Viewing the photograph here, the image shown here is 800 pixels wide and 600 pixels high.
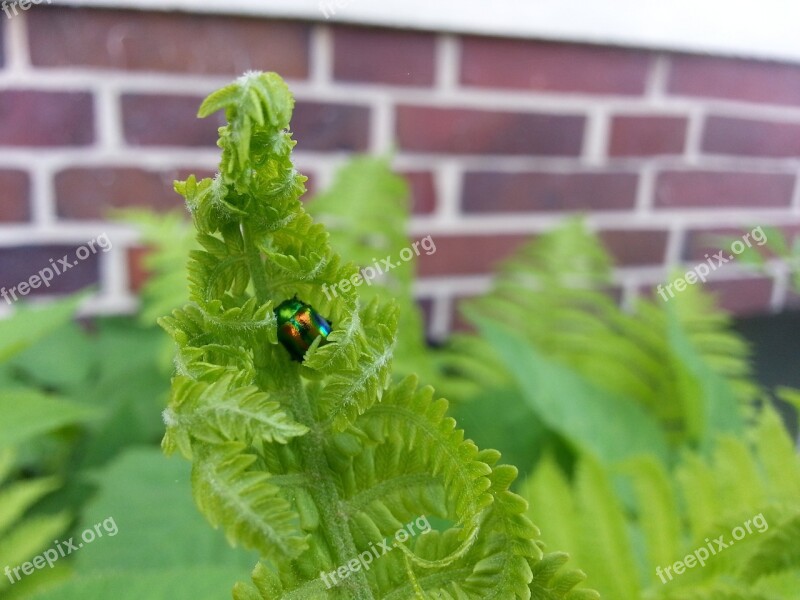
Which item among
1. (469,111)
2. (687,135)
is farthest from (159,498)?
(687,135)

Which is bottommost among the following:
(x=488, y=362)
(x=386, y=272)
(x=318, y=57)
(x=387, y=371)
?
(x=488, y=362)

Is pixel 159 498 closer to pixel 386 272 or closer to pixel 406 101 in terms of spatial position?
pixel 386 272

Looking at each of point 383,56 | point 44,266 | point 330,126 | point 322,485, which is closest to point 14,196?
point 44,266

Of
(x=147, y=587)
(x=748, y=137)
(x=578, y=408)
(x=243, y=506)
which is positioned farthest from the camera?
(x=748, y=137)

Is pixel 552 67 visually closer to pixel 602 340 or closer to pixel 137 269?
pixel 602 340

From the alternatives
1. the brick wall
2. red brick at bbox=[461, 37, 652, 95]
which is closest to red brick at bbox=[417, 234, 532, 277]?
the brick wall

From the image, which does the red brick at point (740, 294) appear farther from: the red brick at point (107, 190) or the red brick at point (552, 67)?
the red brick at point (107, 190)
